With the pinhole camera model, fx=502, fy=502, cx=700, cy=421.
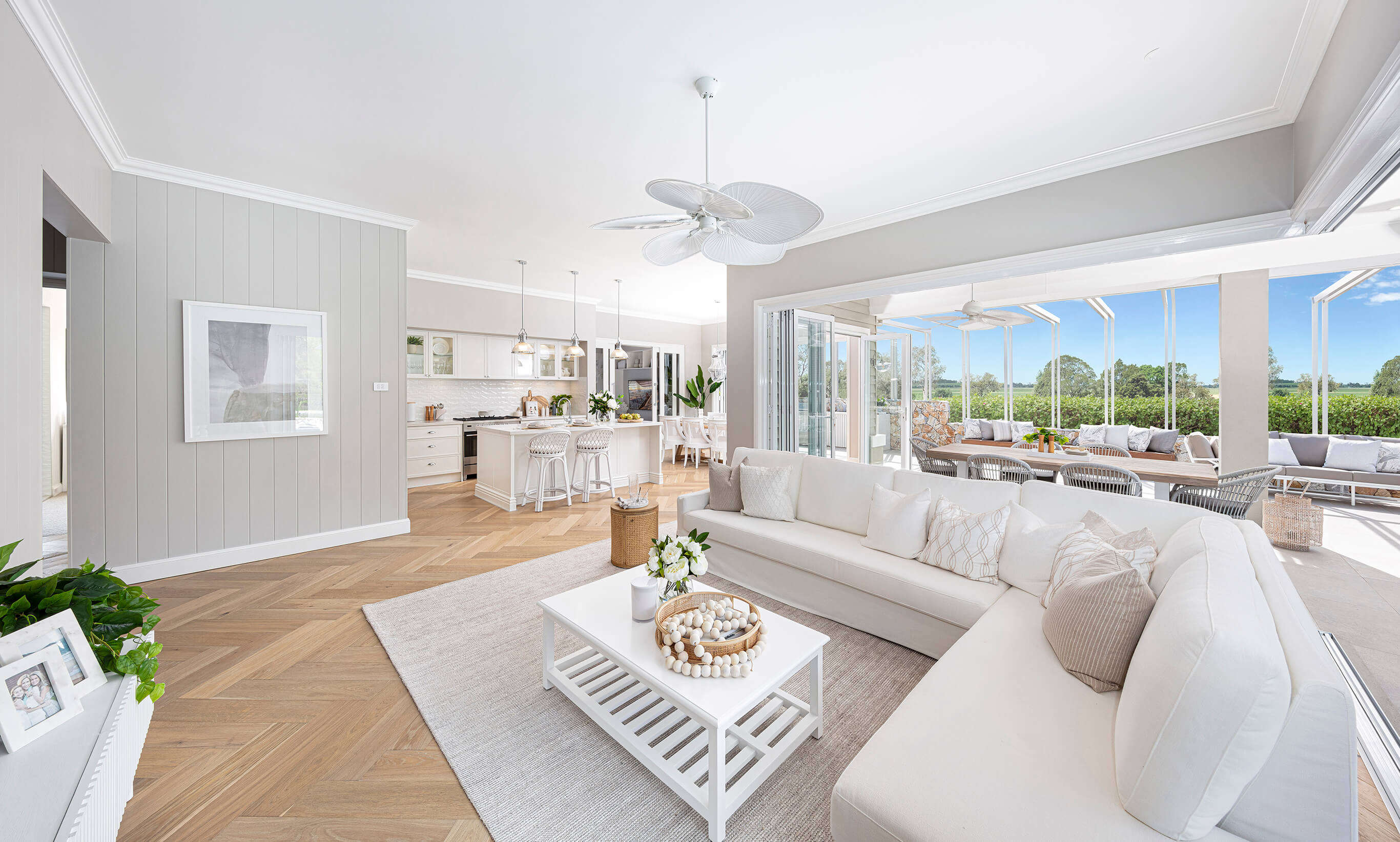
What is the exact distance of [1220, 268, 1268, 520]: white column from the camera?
3.86 metres

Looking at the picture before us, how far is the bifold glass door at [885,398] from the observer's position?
224 inches

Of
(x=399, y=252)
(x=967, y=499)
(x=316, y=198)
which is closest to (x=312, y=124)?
(x=316, y=198)

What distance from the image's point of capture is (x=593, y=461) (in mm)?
6082

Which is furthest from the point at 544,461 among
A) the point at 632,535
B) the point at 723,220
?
the point at 723,220

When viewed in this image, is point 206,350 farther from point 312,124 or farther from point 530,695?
point 530,695

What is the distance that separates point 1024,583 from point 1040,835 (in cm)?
137

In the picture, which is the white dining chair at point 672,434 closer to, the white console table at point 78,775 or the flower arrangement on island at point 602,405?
the flower arrangement on island at point 602,405

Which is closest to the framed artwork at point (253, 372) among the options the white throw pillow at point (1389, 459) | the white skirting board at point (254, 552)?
the white skirting board at point (254, 552)

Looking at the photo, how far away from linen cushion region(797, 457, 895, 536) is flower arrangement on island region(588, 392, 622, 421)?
13.1ft

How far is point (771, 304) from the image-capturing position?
4.72 meters

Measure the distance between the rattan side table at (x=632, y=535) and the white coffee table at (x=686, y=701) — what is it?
4.12 feet

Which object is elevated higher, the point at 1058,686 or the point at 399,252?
the point at 399,252

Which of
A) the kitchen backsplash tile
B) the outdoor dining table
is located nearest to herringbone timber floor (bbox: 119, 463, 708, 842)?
the kitchen backsplash tile

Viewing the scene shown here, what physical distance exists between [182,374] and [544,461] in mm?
2701
